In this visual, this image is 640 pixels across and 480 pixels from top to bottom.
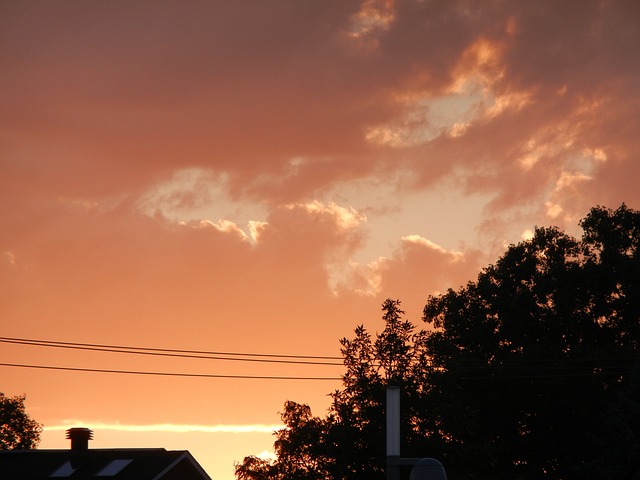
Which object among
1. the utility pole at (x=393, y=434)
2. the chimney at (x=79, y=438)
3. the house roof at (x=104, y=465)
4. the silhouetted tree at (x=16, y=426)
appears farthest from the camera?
the silhouetted tree at (x=16, y=426)

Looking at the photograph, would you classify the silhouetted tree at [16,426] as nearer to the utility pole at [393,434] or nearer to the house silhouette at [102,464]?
the house silhouette at [102,464]

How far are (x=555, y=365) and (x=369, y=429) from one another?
20.4m

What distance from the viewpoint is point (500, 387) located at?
2638 inches

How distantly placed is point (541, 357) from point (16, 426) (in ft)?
203

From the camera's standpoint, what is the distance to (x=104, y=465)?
5241 cm

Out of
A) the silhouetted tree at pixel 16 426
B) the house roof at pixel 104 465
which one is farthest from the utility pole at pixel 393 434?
the silhouetted tree at pixel 16 426

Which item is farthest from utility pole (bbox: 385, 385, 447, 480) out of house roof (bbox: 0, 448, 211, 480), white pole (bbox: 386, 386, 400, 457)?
house roof (bbox: 0, 448, 211, 480)

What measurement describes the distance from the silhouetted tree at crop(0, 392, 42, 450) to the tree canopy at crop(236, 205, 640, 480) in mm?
40532

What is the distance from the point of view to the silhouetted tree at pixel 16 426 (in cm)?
10338

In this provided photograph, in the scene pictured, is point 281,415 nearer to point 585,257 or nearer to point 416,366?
point 585,257

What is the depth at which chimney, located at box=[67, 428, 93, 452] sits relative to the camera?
56906 mm

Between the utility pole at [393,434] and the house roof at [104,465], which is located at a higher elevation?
the house roof at [104,465]

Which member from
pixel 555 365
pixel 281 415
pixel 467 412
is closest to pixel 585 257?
pixel 555 365

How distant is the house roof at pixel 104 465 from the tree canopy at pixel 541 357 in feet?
22.2
